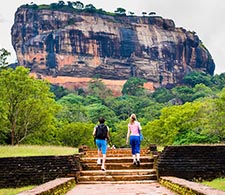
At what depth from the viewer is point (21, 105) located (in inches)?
1086

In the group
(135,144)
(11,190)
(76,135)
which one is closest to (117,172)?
(135,144)

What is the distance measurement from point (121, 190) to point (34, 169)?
322 cm

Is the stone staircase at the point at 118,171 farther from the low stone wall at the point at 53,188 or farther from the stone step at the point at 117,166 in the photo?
the low stone wall at the point at 53,188

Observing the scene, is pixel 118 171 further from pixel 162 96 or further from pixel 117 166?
pixel 162 96

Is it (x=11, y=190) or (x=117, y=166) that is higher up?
(x=117, y=166)

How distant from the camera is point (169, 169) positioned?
1073 cm

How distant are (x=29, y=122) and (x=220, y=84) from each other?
87738 mm

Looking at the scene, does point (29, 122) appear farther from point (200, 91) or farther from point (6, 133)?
point (200, 91)

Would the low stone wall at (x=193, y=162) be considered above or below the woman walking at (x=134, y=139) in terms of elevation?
below

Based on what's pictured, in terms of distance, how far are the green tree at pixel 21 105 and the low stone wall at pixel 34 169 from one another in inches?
621

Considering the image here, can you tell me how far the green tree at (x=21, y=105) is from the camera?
1078 inches

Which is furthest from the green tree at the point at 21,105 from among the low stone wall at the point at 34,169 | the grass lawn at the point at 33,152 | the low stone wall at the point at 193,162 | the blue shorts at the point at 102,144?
the low stone wall at the point at 193,162

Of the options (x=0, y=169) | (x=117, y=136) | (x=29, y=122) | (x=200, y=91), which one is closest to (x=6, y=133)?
(x=29, y=122)

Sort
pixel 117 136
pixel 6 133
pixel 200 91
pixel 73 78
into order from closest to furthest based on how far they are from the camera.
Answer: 1. pixel 6 133
2. pixel 117 136
3. pixel 200 91
4. pixel 73 78
